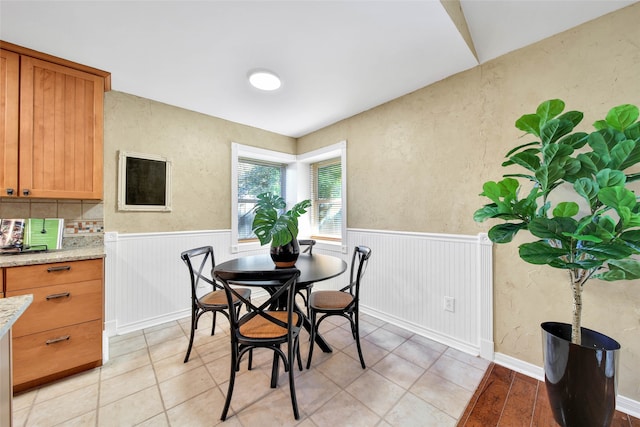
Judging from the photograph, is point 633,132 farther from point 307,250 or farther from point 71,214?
point 71,214

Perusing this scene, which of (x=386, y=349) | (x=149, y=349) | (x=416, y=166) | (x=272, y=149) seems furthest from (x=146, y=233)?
(x=416, y=166)

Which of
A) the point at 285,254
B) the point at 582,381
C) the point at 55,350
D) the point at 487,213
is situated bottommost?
the point at 55,350

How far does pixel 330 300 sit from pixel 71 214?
247cm

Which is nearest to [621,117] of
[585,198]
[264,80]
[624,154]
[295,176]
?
[624,154]

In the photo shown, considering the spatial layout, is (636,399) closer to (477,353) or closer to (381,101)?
(477,353)

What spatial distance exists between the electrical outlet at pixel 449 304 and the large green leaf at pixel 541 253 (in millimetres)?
1087

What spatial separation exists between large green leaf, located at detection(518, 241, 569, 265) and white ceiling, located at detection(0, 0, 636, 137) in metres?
1.51

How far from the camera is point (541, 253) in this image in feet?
4.17

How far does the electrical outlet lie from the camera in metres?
2.21

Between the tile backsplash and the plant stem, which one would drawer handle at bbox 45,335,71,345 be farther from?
the plant stem

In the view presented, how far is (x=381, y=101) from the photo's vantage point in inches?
107

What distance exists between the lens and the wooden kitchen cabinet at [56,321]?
1616 mm

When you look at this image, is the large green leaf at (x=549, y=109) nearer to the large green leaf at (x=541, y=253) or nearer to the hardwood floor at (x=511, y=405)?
the large green leaf at (x=541, y=253)

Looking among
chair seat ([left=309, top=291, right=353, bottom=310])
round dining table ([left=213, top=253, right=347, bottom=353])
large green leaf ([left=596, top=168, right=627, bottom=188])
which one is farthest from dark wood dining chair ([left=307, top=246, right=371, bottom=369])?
large green leaf ([left=596, top=168, right=627, bottom=188])
